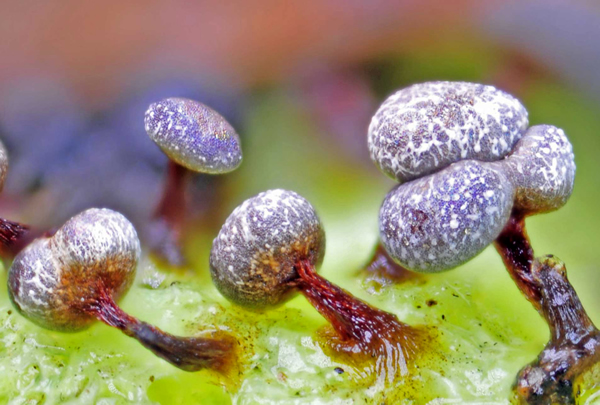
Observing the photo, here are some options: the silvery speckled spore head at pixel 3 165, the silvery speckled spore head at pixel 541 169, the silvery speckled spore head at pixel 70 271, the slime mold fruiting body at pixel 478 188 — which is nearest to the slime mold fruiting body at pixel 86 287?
the silvery speckled spore head at pixel 70 271

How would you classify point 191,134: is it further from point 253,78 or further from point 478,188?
point 478,188

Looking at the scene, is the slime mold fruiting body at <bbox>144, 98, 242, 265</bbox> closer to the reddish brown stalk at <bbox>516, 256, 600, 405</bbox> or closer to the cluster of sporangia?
the cluster of sporangia

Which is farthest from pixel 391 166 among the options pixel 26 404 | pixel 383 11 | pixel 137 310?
pixel 26 404

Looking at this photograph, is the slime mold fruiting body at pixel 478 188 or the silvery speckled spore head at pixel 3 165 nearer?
the slime mold fruiting body at pixel 478 188

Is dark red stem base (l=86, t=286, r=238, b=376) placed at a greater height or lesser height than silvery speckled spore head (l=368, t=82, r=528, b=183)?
lesser

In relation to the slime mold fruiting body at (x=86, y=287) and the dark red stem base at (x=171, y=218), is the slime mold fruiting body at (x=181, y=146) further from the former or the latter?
the slime mold fruiting body at (x=86, y=287)

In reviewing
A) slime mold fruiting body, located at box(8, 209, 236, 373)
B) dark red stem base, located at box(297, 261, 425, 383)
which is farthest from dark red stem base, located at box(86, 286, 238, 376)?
dark red stem base, located at box(297, 261, 425, 383)
